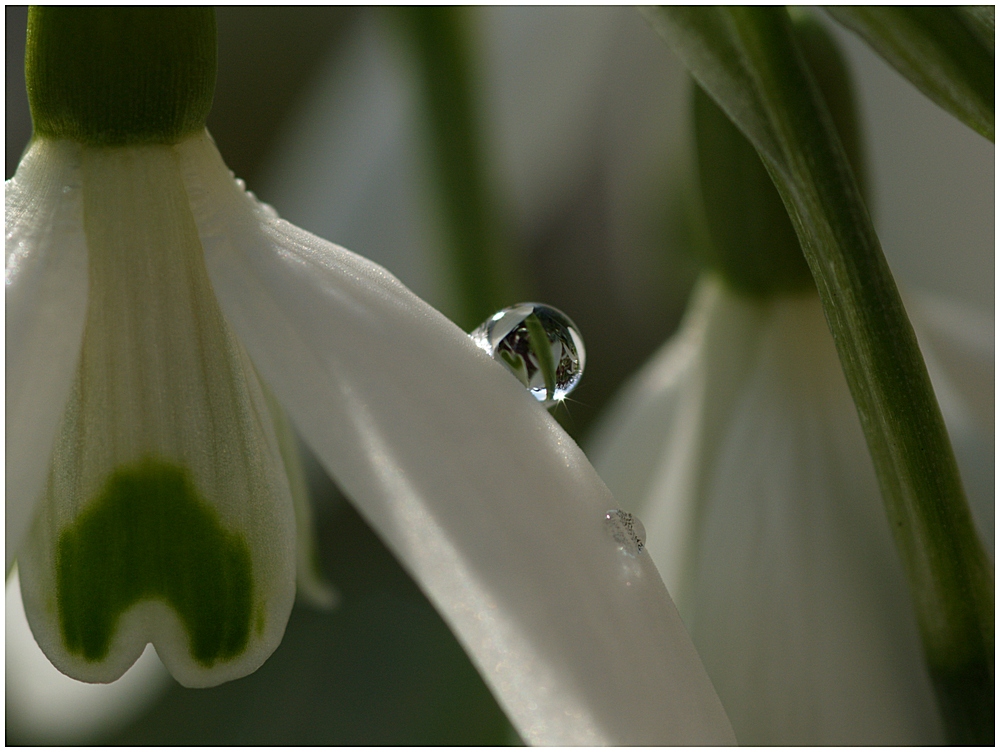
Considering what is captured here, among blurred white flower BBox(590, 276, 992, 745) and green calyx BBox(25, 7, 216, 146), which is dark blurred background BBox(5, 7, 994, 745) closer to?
blurred white flower BBox(590, 276, 992, 745)

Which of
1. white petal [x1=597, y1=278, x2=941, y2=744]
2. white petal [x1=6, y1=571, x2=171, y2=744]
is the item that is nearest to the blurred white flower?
white petal [x1=597, y1=278, x2=941, y2=744]

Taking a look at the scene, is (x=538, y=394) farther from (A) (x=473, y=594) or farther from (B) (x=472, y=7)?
(B) (x=472, y=7)

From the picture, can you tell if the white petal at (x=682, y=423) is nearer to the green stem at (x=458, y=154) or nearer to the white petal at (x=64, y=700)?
the green stem at (x=458, y=154)

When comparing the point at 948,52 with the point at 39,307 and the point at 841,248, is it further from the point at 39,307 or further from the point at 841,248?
the point at 39,307

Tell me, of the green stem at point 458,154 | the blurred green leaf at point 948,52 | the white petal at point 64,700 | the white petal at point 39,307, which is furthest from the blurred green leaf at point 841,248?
the white petal at point 64,700

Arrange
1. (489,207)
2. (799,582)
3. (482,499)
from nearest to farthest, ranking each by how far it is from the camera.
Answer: (482,499) → (799,582) → (489,207)

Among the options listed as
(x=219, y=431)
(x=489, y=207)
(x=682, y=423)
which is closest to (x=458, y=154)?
(x=489, y=207)
